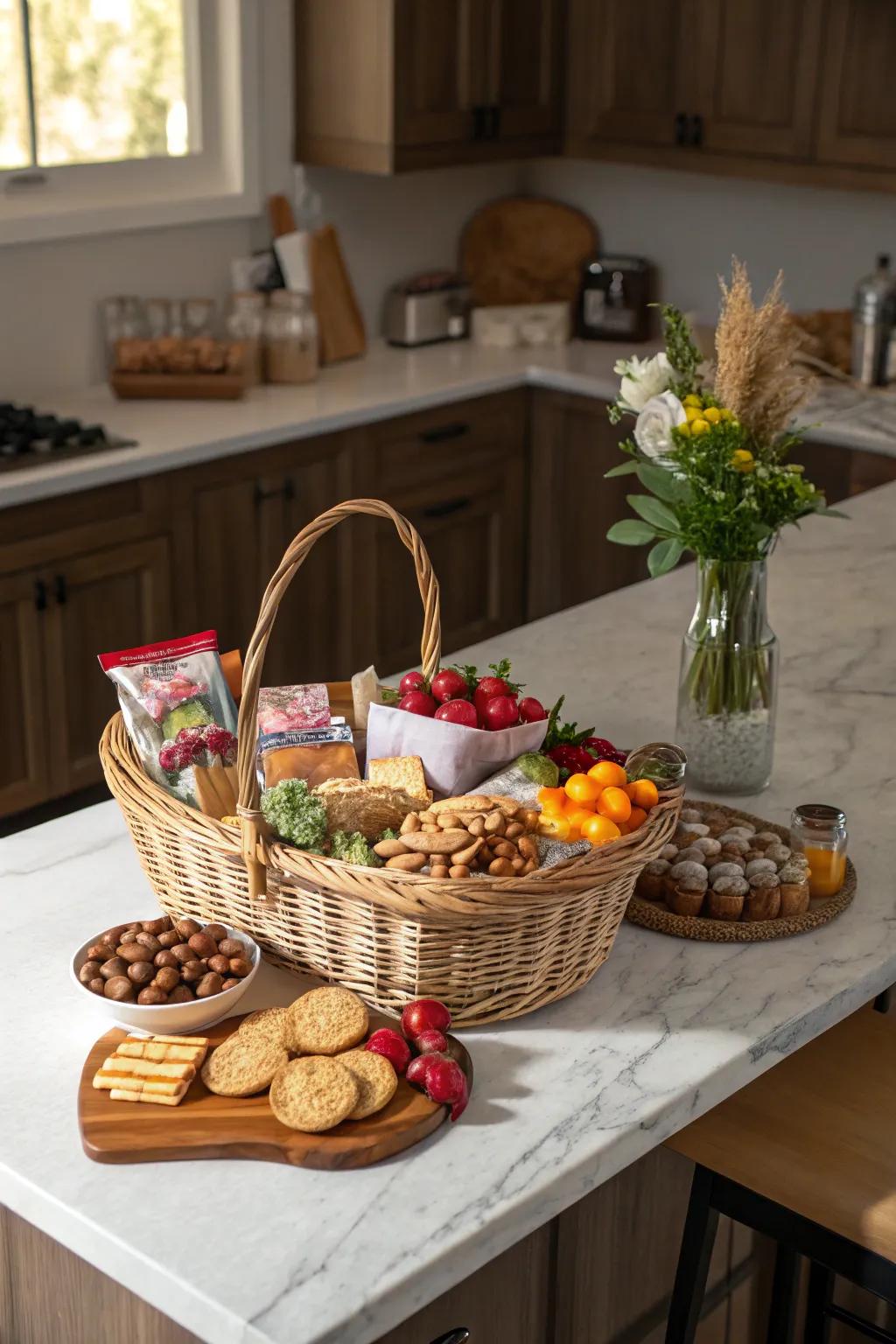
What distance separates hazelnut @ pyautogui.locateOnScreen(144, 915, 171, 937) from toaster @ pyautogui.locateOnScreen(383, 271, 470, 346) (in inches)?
128

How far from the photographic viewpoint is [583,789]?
59.5 inches

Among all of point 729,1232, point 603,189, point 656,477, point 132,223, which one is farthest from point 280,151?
point 729,1232

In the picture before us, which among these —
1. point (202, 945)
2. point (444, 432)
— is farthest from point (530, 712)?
point (444, 432)

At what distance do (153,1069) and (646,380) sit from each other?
0.93 m

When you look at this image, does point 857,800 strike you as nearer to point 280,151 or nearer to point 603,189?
point 280,151

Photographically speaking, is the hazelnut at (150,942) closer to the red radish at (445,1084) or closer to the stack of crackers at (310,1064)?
the stack of crackers at (310,1064)

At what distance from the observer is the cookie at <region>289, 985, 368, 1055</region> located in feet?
4.55

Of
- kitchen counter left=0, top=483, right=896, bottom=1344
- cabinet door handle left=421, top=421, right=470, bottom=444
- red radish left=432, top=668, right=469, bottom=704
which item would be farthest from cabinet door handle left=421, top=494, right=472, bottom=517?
red radish left=432, top=668, right=469, bottom=704

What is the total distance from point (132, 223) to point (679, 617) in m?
2.16

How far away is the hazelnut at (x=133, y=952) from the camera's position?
4.69 ft

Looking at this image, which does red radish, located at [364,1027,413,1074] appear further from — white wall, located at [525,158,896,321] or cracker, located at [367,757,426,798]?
white wall, located at [525,158,896,321]

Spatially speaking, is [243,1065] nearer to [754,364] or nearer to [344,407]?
[754,364]

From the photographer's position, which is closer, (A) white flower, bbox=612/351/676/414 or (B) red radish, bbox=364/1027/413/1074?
(B) red radish, bbox=364/1027/413/1074

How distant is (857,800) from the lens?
193 cm
